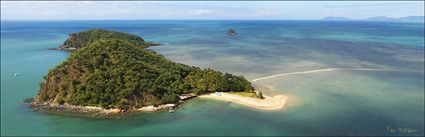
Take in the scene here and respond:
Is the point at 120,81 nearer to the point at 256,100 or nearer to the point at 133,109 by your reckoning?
the point at 133,109

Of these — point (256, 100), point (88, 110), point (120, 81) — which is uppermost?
point (120, 81)

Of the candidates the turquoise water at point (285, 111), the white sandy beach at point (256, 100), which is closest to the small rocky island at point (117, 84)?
the white sandy beach at point (256, 100)

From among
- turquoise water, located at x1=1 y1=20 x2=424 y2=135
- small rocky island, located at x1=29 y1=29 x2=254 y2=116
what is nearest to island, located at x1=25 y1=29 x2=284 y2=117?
small rocky island, located at x1=29 y1=29 x2=254 y2=116

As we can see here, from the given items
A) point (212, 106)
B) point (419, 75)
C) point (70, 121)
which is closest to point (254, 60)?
point (419, 75)

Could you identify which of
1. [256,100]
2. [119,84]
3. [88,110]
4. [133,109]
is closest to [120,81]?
[119,84]

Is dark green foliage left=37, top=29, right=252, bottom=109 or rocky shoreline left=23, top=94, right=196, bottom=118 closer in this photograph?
rocky shoreline left=23, top=94, right=196, bottom=118

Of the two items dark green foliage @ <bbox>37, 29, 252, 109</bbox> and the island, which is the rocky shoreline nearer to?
the island
